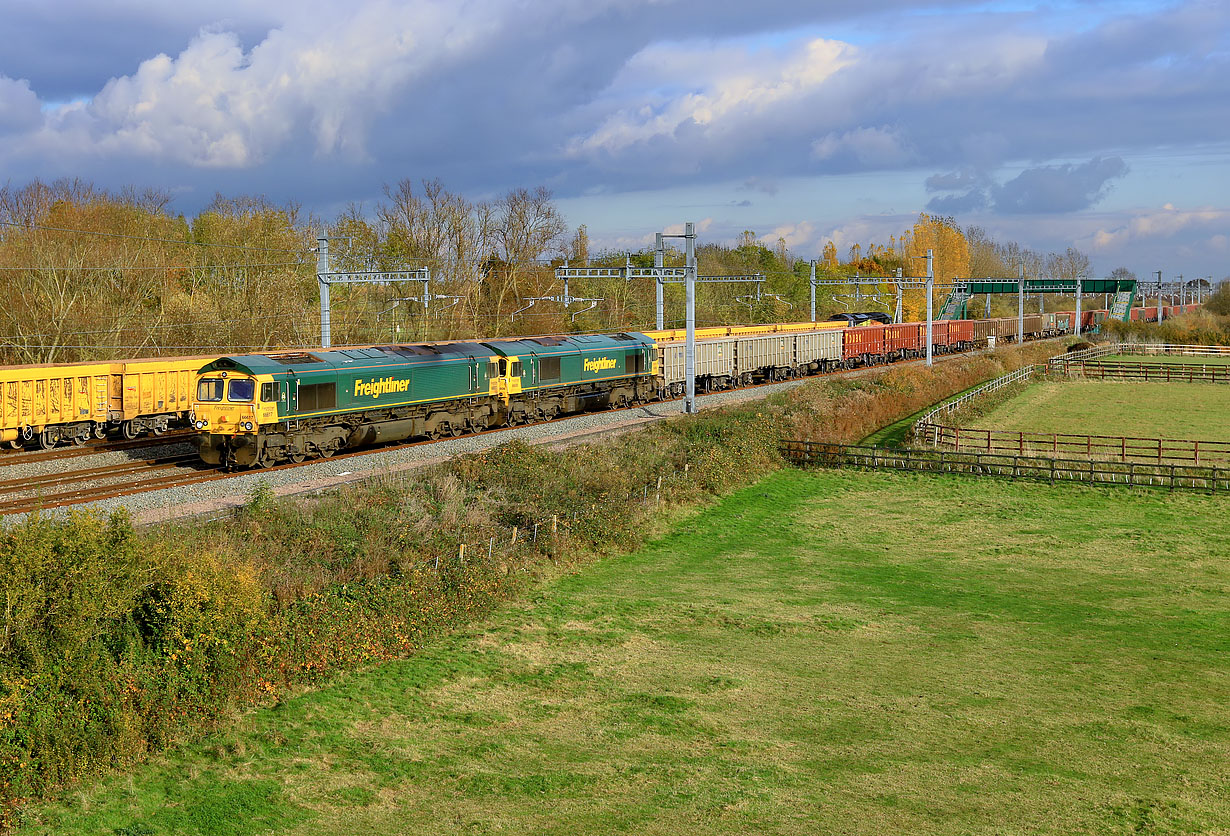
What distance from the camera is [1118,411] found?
58.4m

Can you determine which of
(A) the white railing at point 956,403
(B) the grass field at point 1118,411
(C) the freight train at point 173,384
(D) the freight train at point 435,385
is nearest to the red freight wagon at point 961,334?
(A) the white railing at point 956,403

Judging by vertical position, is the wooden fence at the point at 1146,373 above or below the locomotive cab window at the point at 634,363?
below

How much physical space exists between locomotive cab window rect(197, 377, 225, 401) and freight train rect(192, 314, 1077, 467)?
3 centimetres

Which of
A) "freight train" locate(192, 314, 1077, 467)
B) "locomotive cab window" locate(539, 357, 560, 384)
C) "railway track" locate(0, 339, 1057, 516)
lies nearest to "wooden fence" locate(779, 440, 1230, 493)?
"locomotive cab window" locate(539, 357, 560, 384)

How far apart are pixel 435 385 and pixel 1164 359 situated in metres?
89.0

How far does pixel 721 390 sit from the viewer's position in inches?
2480

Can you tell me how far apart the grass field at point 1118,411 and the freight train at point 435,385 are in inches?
618

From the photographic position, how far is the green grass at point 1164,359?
99.1 meters

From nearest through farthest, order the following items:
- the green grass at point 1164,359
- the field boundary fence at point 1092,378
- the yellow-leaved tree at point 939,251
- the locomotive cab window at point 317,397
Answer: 1. the locomotive cab window at point 317,397
2. the field boundary fence at point 1092,378
3. the green grass at point 1164,359
4. the yellow-leaved tree at point 939,251

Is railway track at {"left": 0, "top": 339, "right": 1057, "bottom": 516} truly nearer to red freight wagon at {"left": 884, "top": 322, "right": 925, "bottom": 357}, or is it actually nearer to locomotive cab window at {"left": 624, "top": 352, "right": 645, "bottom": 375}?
locomotive cab window at {"left": 624, "top": 352, "right": 645, "bottom": 375}

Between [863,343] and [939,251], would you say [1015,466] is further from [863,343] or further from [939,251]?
[939,251]

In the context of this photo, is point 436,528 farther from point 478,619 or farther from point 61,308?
point 61,308

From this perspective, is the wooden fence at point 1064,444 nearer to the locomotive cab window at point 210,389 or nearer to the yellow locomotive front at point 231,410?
the yellow locomotive front at point 231,410

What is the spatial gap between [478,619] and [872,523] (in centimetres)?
1506
